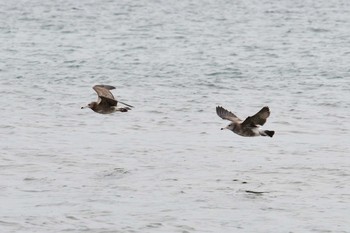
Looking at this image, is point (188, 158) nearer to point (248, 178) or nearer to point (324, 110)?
point (248, 178)

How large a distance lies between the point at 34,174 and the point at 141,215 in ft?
11.8

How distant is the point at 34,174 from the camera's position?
20.7m

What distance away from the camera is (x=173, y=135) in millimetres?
24984

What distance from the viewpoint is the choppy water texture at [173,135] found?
59.4 ft

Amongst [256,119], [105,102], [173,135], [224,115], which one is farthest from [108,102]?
[173,135]

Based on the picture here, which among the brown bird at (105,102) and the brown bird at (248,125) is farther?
the brown bird at (105,102)

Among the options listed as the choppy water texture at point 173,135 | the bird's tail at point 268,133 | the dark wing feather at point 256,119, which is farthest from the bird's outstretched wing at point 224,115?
the choppy water texture at point 173,135

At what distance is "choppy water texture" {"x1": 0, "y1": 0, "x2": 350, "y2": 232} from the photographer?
18094 millimetres

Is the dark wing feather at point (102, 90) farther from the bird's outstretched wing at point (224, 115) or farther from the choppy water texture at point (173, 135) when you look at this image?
the bird's outstretched wing at point (224, 115)

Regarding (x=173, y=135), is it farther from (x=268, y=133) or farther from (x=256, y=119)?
(x=268, y=133)

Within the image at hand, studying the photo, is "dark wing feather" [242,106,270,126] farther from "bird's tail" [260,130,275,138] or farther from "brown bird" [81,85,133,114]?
"brown bird" [81,85,133,114]

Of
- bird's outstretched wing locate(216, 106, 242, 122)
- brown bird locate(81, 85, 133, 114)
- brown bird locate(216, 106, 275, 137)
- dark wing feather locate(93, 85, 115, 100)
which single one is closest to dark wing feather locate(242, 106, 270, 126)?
brown bird locate(216, 106, 275, 137)

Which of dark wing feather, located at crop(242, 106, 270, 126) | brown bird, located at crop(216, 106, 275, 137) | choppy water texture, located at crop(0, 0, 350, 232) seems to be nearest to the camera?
choppy water texture, located at crop(0, 0, 350, 232)

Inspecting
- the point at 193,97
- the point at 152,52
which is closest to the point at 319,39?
the point at 152,52
